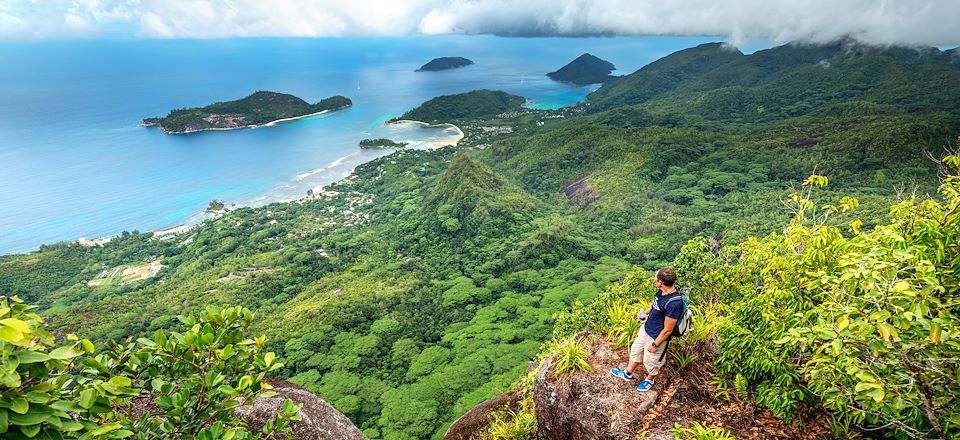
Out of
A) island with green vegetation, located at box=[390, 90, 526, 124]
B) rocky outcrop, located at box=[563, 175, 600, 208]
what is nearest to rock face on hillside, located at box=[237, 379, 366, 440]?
rocky outcrop, located at box=[563, 175, 600, 208]

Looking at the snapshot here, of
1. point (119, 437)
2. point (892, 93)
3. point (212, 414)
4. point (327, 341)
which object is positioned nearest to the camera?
point (119, 437)

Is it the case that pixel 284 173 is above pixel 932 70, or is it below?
below

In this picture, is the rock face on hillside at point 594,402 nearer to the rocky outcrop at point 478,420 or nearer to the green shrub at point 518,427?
the green shrub at point 518,427

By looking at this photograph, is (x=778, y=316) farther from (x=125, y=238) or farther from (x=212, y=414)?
(x=125, y=238)

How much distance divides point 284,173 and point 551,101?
403ft

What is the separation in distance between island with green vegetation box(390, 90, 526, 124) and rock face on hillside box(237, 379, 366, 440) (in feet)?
451

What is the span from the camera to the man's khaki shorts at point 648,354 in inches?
229

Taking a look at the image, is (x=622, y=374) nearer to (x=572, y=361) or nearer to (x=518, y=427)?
(x=572, y=361)

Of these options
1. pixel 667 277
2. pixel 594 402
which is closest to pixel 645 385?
pixel 594 402

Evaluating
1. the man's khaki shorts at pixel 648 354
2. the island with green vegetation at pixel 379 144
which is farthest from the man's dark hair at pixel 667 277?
the island with green vegetation at pixel 379 144

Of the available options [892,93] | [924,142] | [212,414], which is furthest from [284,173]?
[892,93]

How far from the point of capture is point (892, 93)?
4146 inches

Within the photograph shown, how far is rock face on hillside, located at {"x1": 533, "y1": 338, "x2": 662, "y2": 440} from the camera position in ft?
19.3

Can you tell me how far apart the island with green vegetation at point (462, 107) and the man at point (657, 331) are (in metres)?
138
